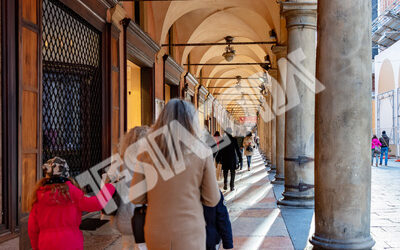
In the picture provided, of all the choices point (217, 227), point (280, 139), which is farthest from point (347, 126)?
point (280, 139)

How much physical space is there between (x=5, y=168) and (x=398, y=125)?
22.2 m

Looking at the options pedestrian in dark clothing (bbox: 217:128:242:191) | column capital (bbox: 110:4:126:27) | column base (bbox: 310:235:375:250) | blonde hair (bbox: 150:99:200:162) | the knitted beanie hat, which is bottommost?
column base (bbox: 310:235:375:250)

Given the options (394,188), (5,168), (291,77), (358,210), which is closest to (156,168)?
(358,210)

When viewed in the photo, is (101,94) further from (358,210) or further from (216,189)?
(216,189)

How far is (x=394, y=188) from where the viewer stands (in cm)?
1012

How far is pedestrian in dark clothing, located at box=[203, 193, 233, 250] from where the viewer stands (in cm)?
254

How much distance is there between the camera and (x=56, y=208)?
289cm

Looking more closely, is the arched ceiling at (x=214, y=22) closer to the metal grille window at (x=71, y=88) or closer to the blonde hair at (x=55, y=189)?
the metal grille window at (x=71, y=88)

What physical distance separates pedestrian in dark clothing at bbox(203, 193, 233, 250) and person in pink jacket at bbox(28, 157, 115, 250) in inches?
32.3

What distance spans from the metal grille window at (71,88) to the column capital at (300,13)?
11.0ft

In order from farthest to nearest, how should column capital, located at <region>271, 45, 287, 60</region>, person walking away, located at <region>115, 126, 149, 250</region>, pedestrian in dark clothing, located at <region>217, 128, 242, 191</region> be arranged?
column capital, located at <region>271, 45, 287, 60</region>
pedestrian in dark clothing, located at <region>217, 128, 242, 191</region>
person walking away, located at <region>115, 126, 149, 250</region>

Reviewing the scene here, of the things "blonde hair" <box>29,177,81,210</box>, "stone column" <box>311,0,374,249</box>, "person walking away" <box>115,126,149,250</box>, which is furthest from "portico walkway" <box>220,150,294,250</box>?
"blonde hair" <box>29,177,81,210</box>

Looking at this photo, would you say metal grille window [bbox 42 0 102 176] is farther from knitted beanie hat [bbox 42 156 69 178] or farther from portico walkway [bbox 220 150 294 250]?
knitted beanie hat [bbox 42 156 69 178]

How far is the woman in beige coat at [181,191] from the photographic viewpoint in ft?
7.74
